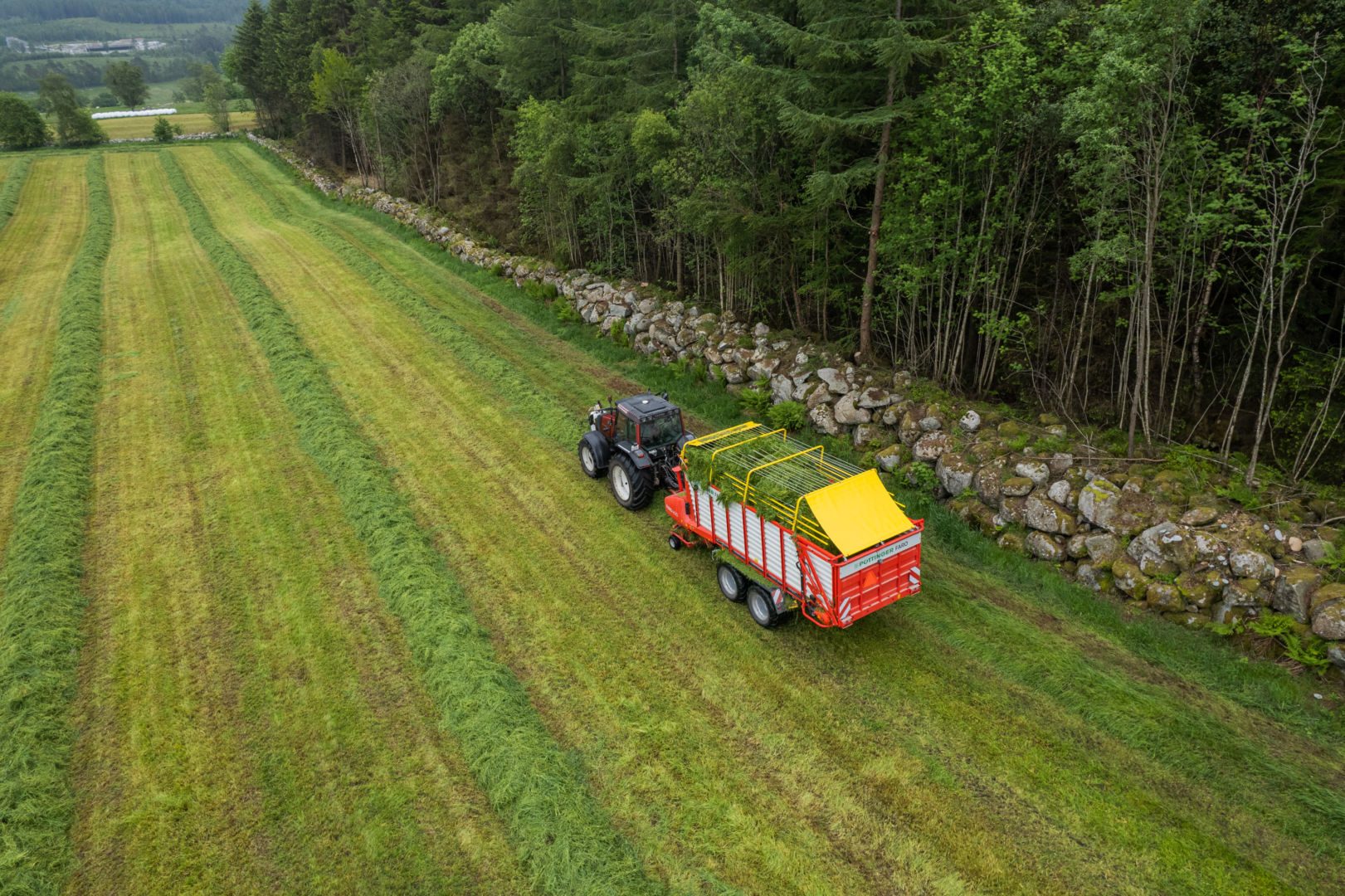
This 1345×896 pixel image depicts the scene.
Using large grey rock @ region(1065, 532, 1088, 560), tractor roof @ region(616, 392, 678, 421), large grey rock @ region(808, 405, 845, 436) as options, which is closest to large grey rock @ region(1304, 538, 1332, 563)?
large grey rock @ region(1065, 532, 1088, 560)

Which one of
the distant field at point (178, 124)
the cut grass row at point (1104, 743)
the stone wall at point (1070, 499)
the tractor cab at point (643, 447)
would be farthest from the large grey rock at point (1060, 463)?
the distant field at point (178, 124)

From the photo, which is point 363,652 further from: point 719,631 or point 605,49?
point 605,49

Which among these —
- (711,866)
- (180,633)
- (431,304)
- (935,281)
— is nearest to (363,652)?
(180,633)

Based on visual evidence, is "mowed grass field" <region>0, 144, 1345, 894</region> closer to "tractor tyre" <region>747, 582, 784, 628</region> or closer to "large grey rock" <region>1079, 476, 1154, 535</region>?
"tractor tyre" <region>747, 582, 784, 628</region>

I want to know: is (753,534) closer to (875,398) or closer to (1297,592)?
(875,398)

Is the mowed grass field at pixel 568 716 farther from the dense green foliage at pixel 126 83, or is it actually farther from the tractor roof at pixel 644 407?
the dense green foliage at pixel 126 83

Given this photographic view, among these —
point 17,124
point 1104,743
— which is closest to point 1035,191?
point 1104,743
